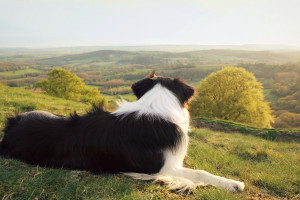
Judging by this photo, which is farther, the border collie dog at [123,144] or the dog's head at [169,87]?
the dog's head at [169,87]

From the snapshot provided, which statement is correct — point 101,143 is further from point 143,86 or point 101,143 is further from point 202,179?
point 202,179

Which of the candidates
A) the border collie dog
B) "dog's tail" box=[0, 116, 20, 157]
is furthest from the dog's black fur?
"dog's tail" box=[0, 116, 20, 157]

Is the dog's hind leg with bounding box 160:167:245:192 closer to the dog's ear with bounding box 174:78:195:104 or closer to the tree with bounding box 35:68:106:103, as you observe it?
the dog's ear with bounding box 174:78:195:104

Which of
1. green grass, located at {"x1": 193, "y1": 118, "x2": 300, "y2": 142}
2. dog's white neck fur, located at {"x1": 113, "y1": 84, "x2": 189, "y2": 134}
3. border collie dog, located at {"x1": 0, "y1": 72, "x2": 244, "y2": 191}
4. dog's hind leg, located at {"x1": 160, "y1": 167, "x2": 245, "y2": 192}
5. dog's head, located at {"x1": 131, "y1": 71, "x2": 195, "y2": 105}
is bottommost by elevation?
green grass, located at {"x1": 193, "y1": 118, "x2": 300, "y2": 142}

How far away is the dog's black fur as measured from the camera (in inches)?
121

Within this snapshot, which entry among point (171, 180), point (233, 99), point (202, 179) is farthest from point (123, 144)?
point (233, 99)

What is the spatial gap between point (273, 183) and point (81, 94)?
4060 cm

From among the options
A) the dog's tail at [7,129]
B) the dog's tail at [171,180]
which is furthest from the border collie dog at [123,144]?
the dog's tail at [7,129]

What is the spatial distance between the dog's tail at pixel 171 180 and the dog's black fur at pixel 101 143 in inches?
3.6

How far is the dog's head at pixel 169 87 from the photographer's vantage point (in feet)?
12.0

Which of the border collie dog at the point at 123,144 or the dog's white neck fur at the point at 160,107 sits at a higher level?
the dog's white neck fur at the point at 160,107

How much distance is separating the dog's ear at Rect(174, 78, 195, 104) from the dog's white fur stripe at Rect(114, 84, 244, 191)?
0.16 meters

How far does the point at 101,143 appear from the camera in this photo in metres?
3.06

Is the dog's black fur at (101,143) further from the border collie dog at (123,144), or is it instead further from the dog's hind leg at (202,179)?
the dog's hind leg at (202,179)
